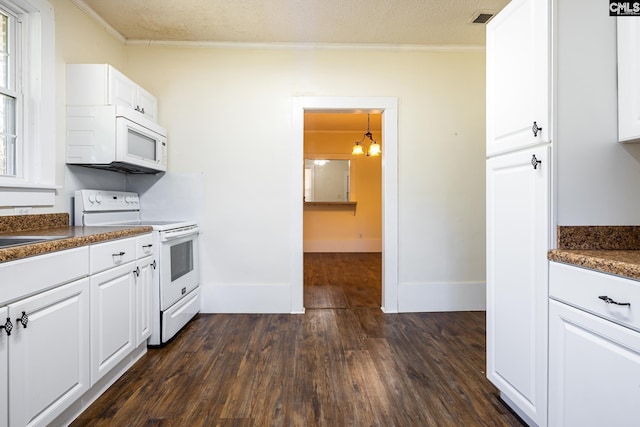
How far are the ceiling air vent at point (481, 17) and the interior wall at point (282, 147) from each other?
0.43 m

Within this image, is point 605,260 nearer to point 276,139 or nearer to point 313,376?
point 313,376

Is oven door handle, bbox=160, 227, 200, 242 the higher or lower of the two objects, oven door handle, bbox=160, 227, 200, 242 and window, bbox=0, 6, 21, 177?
the lower

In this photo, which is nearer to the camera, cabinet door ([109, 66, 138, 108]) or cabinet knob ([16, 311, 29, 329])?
cabinet knob ([16, 311, 29, 329])

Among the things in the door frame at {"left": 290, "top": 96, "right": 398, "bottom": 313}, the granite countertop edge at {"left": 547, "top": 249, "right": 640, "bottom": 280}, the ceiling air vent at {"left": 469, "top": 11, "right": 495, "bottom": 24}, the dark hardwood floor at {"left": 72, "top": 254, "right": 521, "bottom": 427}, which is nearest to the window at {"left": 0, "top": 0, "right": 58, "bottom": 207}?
the dark hardwood floor at {"left": 72, "top": 254, "right": 521, "bottom": 427}

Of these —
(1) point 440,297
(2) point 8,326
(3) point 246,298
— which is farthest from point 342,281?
(2) point 8,326

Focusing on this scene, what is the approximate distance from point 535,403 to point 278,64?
3029 millimetres

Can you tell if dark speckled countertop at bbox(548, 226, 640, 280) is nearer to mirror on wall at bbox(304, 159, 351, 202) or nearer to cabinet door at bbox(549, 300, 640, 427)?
cabinet door at bbox(549, 300, 640, 427)

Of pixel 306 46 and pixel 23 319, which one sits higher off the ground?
pixel 306 46

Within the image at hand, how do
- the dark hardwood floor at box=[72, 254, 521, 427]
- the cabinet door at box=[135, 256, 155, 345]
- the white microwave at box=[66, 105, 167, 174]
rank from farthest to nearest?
the white microwave at box=[66, 105, 167, 174], the cabinet door at box=[135, 256, 155, 345], the dark hardwood floor at box=[72, 254, 521, 427]

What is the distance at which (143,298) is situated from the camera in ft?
6.98

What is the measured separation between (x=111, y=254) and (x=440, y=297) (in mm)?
2696

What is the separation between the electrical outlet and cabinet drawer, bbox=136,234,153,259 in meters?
0.63

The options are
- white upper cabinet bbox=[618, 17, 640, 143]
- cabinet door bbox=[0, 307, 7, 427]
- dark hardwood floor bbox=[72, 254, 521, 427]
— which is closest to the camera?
cabinet door bbox=[0, 307, 7, 427]

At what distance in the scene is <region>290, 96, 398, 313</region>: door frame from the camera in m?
3.03
